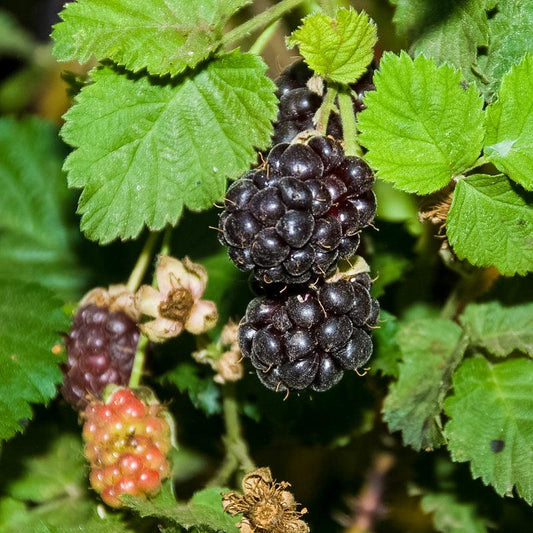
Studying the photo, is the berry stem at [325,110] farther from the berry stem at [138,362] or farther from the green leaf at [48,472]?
the green leaf at [48,472]

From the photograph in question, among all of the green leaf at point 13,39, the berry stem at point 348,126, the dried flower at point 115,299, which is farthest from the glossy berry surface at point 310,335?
the green leaf at point 13,39

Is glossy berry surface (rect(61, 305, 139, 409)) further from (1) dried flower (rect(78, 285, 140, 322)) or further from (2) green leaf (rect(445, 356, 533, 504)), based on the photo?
(2) green leaf (rect(445, 356, 533, 504))

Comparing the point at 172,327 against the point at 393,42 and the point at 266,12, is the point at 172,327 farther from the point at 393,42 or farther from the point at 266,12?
the point at 393,42

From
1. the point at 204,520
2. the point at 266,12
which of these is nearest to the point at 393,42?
the point at 266,12

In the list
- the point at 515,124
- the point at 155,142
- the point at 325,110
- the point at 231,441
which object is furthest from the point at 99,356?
the point at 515,124

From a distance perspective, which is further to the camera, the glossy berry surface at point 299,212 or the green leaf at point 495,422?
the green leaf at point 495,422

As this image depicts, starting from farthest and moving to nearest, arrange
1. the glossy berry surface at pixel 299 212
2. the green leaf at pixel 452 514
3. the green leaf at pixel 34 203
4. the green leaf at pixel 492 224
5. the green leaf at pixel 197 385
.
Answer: the green leaf at pixel 34 203, the green leaf at pixel 452 514, the green leaf at pixel 197 385, the green leaf at pixel 492 224, the glossy berry surface at pixel 299 212
